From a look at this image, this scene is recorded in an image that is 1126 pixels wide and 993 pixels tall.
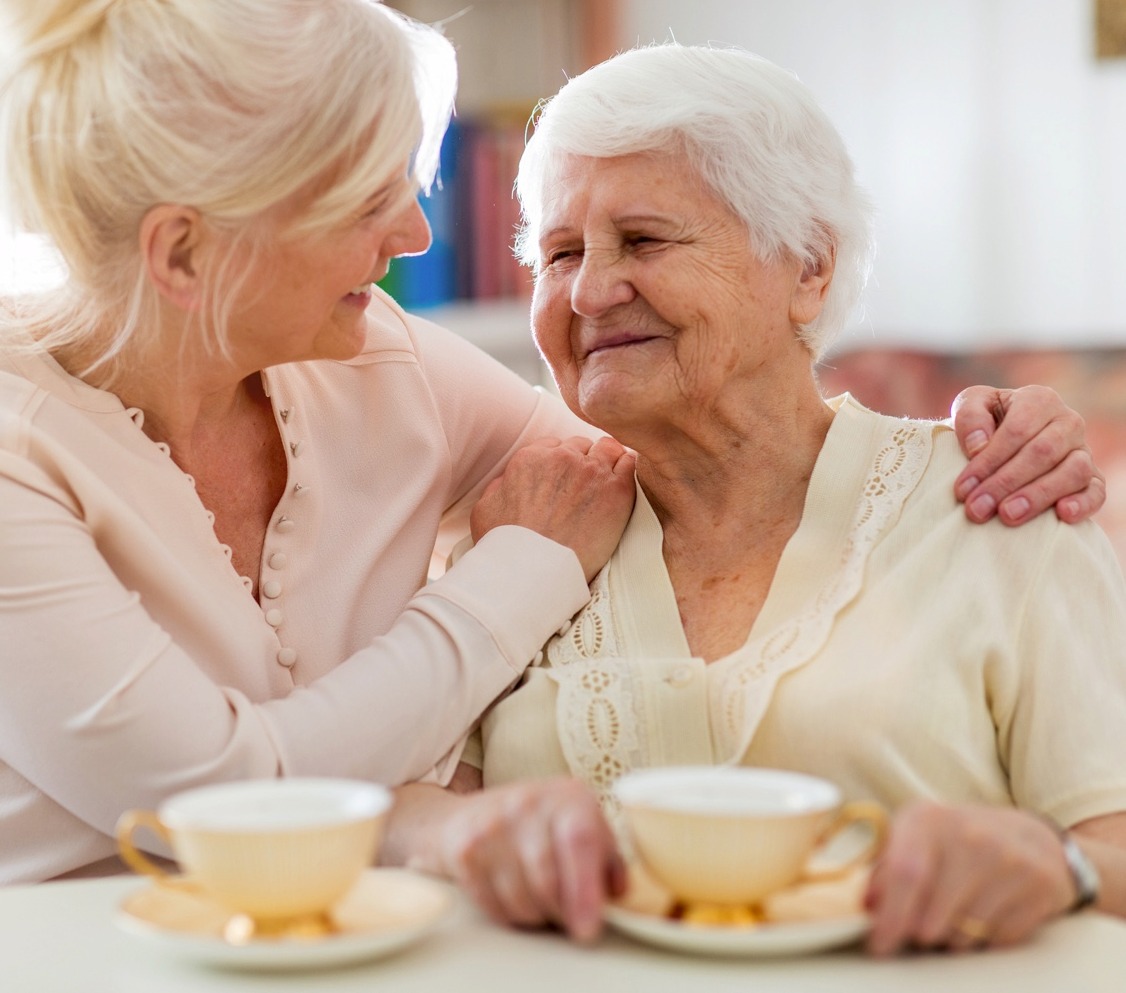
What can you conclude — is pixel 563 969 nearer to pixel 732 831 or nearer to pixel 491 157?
pixel 732 831

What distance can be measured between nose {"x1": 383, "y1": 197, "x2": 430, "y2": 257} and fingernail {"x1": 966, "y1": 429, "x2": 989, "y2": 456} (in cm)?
60

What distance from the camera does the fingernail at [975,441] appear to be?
1463 mm

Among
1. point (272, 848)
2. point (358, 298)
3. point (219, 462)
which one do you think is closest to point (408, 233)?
point (358, 298)

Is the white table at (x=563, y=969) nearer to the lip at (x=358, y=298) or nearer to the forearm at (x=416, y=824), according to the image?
the forearm at (x=416, y=824)

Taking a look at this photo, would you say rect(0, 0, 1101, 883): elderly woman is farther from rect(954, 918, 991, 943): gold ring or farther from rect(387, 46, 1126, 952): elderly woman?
rect(954, 918, 991, 943): gold ring

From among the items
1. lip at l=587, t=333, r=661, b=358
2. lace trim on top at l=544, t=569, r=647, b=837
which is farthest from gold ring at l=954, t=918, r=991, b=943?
lip at l=587, t=333, r=661, b=358

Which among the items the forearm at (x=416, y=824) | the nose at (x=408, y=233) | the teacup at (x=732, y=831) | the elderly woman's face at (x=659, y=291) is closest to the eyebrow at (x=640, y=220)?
the elderly woman's face at (x=659, y=291)

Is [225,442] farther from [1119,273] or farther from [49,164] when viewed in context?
[1119,273]

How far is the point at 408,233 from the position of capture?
1468 millimetres

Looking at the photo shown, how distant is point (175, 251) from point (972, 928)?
0.95m

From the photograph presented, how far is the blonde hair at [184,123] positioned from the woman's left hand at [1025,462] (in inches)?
25.6

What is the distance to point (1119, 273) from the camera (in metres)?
3.54

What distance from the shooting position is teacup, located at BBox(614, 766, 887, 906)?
84 cm

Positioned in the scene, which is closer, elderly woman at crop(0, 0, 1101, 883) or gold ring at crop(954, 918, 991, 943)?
gold ring at crop(954, 918, 991, 943)
